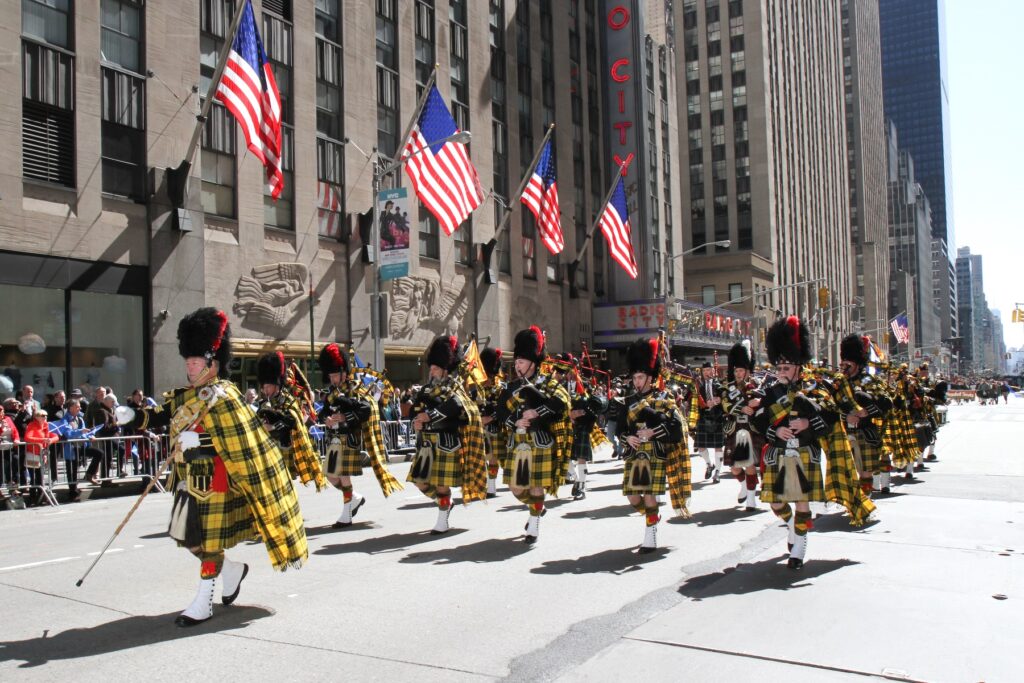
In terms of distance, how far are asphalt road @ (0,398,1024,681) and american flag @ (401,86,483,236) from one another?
1123cm

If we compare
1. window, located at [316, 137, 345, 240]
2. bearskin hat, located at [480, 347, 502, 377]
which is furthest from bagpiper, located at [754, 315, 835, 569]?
window, located at [316, 137, 345, 240]

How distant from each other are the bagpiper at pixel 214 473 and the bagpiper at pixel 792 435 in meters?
3.98

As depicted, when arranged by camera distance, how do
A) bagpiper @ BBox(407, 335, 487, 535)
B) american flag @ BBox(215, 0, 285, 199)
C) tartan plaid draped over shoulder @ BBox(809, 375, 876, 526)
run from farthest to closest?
1. american flag @ BBox(215, 0, 285, 199)
2. bagpiper @ BBox(407, 335, 487, 535)
3. tartan plaid draped over shoulder @ BBox(809, 375, 876, 526)

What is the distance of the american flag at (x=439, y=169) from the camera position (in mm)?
20141

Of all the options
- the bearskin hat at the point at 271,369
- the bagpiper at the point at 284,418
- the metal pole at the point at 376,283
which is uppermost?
the metal pole at the point at 376,283

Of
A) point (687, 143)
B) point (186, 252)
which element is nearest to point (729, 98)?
point (687, 143)

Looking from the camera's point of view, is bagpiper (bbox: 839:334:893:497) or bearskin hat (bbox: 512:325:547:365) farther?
bagpiper (bbox: 839:334:893:497)

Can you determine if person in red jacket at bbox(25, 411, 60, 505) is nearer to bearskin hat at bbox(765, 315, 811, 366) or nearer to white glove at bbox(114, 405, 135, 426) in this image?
white glove at bbox(114, 405, 135, 426)

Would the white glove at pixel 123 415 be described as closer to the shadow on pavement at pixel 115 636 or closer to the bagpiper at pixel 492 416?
the shadow on pavement at pixel 115 636

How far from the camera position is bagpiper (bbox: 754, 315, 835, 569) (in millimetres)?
7180

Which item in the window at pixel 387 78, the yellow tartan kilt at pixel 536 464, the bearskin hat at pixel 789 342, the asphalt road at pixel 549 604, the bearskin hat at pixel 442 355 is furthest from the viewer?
the window at pixel 387 78

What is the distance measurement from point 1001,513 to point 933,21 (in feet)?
737

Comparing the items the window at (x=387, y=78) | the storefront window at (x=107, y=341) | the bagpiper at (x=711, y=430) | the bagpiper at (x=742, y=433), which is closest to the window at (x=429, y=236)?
the window at (x=387, y=78)

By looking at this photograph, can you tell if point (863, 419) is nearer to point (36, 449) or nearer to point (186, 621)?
point (186, 621)
